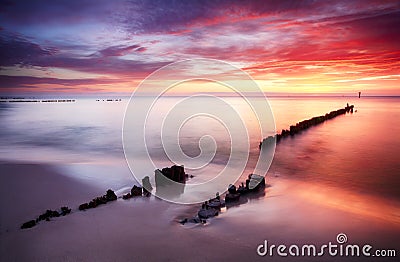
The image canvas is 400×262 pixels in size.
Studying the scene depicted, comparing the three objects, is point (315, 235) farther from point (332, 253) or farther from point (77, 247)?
point (77, 247)

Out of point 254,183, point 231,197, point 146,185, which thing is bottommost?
point 231,197

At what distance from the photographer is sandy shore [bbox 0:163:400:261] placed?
20.2ft

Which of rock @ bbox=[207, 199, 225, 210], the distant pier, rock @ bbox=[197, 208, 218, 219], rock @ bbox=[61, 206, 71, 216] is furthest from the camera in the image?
the distant pier

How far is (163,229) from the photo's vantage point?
7.30m

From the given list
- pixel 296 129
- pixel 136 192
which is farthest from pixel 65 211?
pixel 296 129

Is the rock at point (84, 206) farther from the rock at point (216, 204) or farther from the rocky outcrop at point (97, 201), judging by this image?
the rock at point (216, 204)

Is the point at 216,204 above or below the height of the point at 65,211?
above

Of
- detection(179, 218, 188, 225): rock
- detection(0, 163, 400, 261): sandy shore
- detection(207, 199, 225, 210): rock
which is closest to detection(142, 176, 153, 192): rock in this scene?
detection(0, 163, 400, 261): sandy shore

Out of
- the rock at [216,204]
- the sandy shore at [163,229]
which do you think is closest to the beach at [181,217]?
the sandy shore at [163,229]

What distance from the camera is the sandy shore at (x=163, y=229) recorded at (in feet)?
20.2

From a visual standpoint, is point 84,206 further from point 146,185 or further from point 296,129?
point 296,129

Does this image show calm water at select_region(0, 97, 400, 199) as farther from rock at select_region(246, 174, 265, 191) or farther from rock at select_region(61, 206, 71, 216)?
rock at select_region(61, 206, 71, 216)

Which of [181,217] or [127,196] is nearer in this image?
[181,217]

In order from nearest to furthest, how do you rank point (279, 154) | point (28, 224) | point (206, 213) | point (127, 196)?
point (28, 224)
point (206, 213)
point (127, 196)
point (279, 154)
